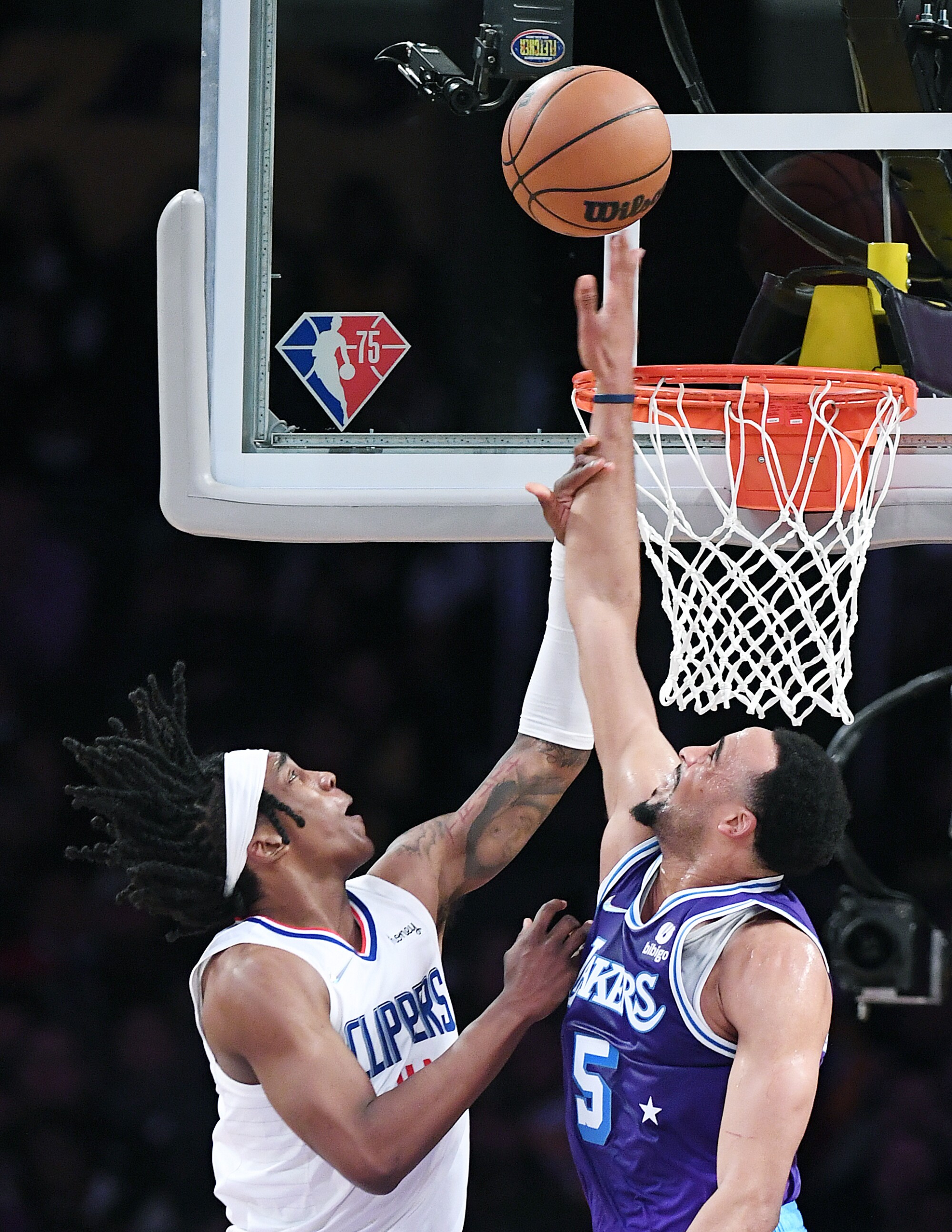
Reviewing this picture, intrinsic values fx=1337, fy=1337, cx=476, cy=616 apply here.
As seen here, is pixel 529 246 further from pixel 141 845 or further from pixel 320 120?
pixel 141 845

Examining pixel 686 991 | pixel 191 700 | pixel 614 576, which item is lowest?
pixel 686 991

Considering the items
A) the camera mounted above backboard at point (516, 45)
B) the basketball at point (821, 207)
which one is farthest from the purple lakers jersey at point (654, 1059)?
the camera mounted above backboard at point (516, 45)

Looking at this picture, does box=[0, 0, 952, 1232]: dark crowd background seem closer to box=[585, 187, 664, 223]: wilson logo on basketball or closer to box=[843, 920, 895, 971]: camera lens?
box=[843, 920, 895, 971]: camera lens

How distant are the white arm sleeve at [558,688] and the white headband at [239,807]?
1.74 feet

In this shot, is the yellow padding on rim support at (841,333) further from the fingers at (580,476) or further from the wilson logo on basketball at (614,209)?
the fingers at (580,476)

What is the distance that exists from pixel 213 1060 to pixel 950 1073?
2.62 m

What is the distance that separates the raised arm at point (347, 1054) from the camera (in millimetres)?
1957

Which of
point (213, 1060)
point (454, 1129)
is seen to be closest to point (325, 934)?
point (213, 1060)

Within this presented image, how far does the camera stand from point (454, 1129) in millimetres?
2293

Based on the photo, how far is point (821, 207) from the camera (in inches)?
113

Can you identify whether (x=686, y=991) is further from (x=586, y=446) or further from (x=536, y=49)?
(x=536, y=49)

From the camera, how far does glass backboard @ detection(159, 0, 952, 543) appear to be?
8.30ft

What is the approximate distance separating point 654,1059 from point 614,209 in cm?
134

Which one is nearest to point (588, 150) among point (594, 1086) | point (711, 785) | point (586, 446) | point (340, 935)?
point (586, 446)
